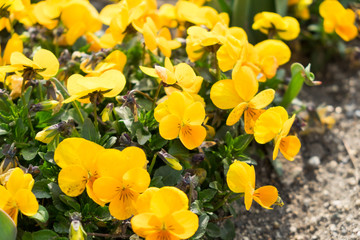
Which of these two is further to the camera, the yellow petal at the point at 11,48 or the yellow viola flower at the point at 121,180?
the yellow petal at the point at 11,48

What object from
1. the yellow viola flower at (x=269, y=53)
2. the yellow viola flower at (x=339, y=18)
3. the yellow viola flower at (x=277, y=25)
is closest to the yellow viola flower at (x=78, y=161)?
the yellow viola flower at (x=269, y=53)

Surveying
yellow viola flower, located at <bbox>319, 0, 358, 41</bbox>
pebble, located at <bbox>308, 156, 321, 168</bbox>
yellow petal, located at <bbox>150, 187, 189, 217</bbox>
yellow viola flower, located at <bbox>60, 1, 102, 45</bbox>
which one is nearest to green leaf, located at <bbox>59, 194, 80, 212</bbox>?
yellow petal, located at <bbox>150, 187, 189, 217</bbox>

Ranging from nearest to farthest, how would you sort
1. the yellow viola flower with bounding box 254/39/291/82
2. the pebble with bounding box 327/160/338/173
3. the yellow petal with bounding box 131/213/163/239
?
the yellow petal with bounding box 131/213/163/239, the yellow viola flower with bounding box 254/39/291/82, the pebble with bounding box 327/160/338/173

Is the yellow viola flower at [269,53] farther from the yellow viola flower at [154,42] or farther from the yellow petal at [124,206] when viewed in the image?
the yellow petal at [124,206]

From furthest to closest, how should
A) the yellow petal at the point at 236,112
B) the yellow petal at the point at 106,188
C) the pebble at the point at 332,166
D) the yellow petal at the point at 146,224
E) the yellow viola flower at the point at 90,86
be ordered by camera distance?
1. the pebble at the point at 332,166
2. the yellow petal at the point at 236,112
3. the yellow viola flower at the point at 90,86
4. the yellow petal at the point at 106,188
5. the yellow petal at the point at 146,224

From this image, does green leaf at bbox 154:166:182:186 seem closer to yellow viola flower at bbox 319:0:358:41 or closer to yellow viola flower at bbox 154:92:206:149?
yellow viola flower at bbox 154:92:206:149

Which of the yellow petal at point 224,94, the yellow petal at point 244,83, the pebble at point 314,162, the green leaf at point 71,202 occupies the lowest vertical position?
the pebble at point 314,162

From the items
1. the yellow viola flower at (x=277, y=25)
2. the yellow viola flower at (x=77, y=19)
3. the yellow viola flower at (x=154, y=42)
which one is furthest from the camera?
the yellow viola flower at (x=77, y=19)

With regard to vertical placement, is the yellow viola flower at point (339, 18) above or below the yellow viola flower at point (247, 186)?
below
